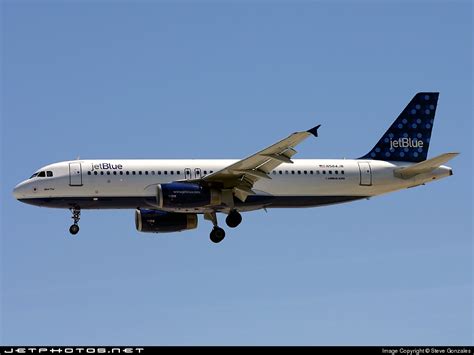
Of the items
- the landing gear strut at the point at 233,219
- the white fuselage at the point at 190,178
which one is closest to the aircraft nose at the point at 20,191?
the white fuselage at the point at 190,178

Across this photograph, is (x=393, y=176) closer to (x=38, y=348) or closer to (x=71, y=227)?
(x=71, y=227)

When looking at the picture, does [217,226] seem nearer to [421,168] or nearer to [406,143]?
[421,168]

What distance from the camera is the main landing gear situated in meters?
63.5

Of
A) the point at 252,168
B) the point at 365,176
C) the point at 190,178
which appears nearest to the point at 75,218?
the point at 190,178

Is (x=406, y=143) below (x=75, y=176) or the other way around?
the other way around

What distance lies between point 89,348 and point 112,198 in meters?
24.4

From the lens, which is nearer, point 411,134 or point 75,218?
point 75,218

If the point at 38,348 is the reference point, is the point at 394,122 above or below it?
above

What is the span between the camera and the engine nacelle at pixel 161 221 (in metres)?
66.0

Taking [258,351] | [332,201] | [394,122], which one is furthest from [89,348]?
[394,122]

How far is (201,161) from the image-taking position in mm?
65938

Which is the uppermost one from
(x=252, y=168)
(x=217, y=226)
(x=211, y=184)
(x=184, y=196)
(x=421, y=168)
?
(x=421, y=168)

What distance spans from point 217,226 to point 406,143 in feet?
39.9

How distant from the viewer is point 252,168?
204 feet
